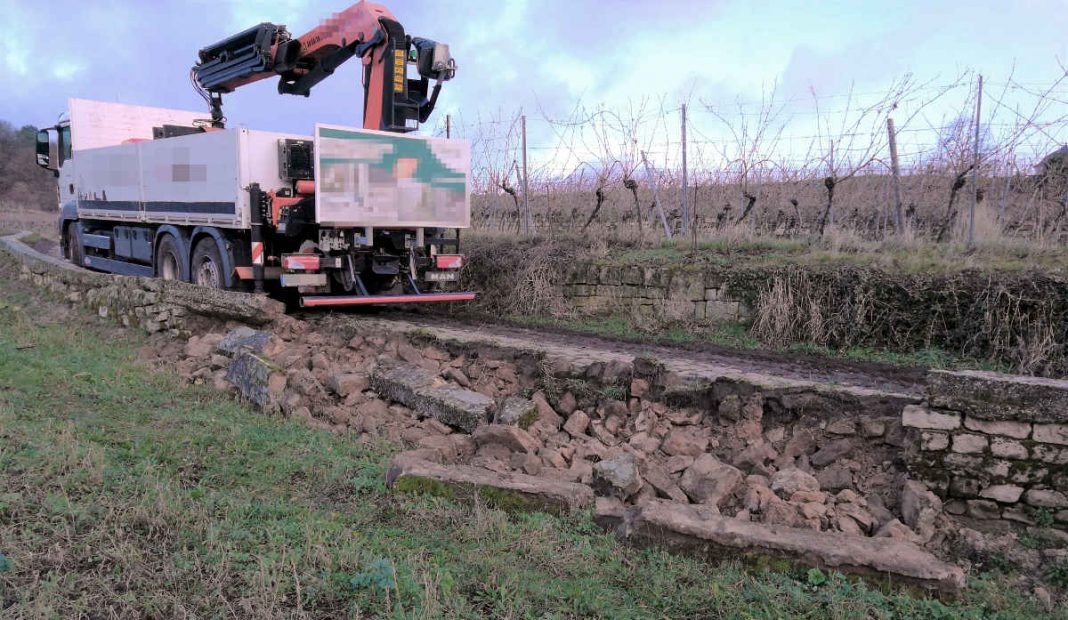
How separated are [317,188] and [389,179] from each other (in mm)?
906

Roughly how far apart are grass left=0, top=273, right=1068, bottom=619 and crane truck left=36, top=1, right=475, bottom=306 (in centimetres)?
399

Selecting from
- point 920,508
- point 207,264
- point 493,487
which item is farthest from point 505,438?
point 207,264

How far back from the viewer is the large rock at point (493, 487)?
3.88 metres

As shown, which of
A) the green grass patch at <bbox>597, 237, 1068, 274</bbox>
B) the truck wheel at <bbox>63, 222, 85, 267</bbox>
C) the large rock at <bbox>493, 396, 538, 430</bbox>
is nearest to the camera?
the large rock at <bbox>493, 396, 538, 430</bbox>

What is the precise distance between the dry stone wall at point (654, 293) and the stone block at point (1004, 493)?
4.14m

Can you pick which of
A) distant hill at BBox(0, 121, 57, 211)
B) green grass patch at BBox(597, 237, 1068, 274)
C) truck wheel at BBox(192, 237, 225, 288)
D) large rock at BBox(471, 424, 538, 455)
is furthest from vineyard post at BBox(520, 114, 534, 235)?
distant hill at BBox(0, 121, 57, 211)

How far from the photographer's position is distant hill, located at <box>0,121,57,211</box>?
41.0 metres

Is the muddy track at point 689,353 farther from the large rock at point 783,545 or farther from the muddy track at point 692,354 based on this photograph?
the large rock at point 783,545

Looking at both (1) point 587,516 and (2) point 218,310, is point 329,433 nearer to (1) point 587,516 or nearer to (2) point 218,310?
(1) point 587,516

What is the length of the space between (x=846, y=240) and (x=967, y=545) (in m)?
5.83

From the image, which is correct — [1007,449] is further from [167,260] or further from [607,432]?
[167,260]

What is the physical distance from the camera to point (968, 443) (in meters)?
4.21

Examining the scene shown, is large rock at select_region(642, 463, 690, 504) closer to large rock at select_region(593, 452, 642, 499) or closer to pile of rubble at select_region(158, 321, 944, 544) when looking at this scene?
pile of rubble at select_region(158, 321, 944, 544)

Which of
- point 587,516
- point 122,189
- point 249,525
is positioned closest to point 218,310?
point 122,189
